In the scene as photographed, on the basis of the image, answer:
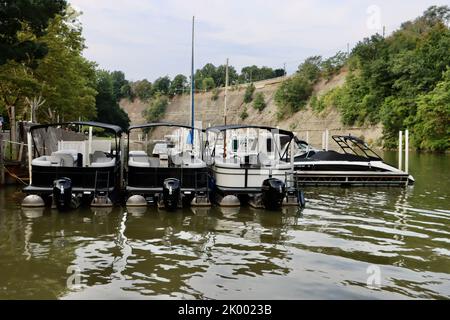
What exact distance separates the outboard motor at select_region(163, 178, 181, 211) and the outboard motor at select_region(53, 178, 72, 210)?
2.91 meters

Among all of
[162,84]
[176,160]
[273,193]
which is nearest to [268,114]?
[162,84]

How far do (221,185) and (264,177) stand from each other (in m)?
1.54

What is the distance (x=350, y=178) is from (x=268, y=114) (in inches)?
3561

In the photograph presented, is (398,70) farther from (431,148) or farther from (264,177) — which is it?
(264,177)

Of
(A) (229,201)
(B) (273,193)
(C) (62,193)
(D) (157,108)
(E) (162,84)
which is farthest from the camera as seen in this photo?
(E) (162,84)

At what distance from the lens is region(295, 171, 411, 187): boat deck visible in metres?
23.6

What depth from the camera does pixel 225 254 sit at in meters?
10.2

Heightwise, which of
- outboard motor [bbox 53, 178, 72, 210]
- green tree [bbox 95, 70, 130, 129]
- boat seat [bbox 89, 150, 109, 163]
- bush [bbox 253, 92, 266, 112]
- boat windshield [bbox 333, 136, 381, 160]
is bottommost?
outboard motor [bbox 53, 178, 72, 210]

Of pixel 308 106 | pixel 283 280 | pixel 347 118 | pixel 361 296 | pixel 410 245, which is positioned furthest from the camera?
pixel 308 106

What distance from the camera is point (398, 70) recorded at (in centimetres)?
6331

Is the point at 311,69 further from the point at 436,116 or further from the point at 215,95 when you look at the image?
the point at 436,116

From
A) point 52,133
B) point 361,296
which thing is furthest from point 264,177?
point 52,133

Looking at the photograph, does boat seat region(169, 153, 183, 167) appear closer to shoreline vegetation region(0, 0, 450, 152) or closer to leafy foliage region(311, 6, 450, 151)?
shoreline vegetation region(0, 0, 450, 152)

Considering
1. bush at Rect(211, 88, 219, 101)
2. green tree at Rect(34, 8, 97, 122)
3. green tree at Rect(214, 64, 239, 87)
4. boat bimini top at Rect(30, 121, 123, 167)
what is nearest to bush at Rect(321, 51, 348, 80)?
bush at Rect(211, 88, 219, 101)
